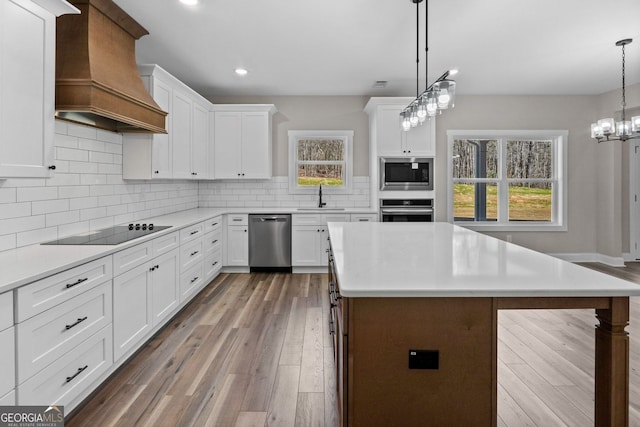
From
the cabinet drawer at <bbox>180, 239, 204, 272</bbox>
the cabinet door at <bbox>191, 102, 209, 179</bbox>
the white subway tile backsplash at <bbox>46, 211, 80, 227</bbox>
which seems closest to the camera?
the white subway tile backsplash at <bbox>46, 211, 80, 227</bbox>

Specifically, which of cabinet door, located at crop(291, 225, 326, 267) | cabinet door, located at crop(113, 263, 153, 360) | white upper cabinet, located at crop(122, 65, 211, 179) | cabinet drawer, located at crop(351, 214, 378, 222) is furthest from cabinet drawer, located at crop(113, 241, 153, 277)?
cabinet drawer, located at crop(351, 214, 378, 222)

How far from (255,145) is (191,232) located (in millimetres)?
2002

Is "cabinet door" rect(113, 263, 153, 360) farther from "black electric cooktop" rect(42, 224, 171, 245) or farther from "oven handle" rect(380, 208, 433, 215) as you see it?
"oven handle" rect(380, 208, 433, 215)

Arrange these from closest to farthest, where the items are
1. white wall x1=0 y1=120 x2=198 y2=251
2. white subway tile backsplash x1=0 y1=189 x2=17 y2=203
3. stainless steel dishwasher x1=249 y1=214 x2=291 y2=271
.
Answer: white subway tile backsplash x1=0 y1=189 x2=17 y2=203
white wall x1=0 y1=120 x2=198 y2=251
stainless steel dishwasher x1=249 y1=214 x2=291 y2=271

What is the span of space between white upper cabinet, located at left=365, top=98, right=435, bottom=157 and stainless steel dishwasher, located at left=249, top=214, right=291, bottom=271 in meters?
1.67

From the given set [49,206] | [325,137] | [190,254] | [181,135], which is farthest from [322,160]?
[49,206]

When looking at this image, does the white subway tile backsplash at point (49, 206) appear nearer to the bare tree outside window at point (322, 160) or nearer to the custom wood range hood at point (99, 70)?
the custom wood range hood at point (99, 70)

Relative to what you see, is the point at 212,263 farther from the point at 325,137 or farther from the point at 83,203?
the point at 325,137

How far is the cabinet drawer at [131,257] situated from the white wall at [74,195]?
617 millimetres

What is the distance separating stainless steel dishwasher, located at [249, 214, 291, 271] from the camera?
17.4ft

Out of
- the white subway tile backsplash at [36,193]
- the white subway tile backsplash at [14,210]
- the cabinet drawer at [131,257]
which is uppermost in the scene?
the white subway tile backsplash at [36,193]

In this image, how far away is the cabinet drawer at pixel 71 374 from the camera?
68.2 inches

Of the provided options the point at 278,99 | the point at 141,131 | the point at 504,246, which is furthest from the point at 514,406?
the point at 278,99

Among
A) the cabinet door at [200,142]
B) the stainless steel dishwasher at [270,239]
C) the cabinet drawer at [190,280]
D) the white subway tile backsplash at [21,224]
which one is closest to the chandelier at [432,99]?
the cabinet drawer at [190,280]
